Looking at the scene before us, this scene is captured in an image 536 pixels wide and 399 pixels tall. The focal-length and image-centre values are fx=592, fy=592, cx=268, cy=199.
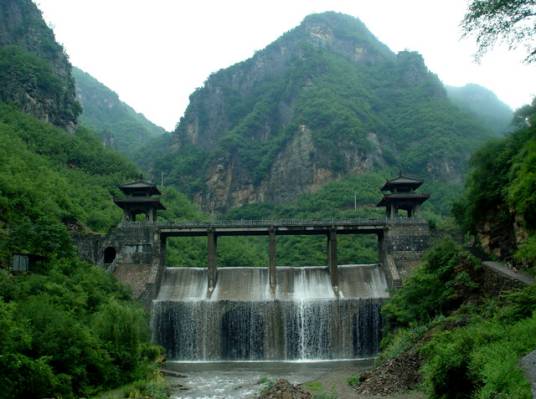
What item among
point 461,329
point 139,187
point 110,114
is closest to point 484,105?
point 139,187

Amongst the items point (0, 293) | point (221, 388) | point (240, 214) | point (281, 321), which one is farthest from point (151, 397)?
point (240, 214)

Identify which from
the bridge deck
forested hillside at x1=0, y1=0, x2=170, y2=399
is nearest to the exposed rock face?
forested hillside at x1=0, y1=0, x2=170, y2=399

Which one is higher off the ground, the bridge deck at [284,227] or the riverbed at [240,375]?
the bridge deck at [284,227]

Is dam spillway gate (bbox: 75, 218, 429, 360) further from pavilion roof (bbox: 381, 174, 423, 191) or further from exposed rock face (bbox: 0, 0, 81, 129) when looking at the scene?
exposed rock face (bbox: 0, 0, 81, 129)

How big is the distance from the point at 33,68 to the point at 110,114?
8700 centimetres

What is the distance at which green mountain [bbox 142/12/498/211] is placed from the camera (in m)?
91.2

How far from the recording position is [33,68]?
71688 millimetres

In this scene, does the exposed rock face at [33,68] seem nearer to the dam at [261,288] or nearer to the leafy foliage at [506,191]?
the dam at [261,288]

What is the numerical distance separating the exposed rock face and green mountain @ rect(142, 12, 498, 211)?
3053 cm

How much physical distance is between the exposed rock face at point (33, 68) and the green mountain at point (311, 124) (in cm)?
3053

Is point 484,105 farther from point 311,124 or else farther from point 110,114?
point 110,114

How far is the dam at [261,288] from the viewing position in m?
37.1

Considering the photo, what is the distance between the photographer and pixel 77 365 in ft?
73.4

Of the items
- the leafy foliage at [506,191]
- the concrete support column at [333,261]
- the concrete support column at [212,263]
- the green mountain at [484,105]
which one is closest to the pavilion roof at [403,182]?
the concrete support column at [333,261]
